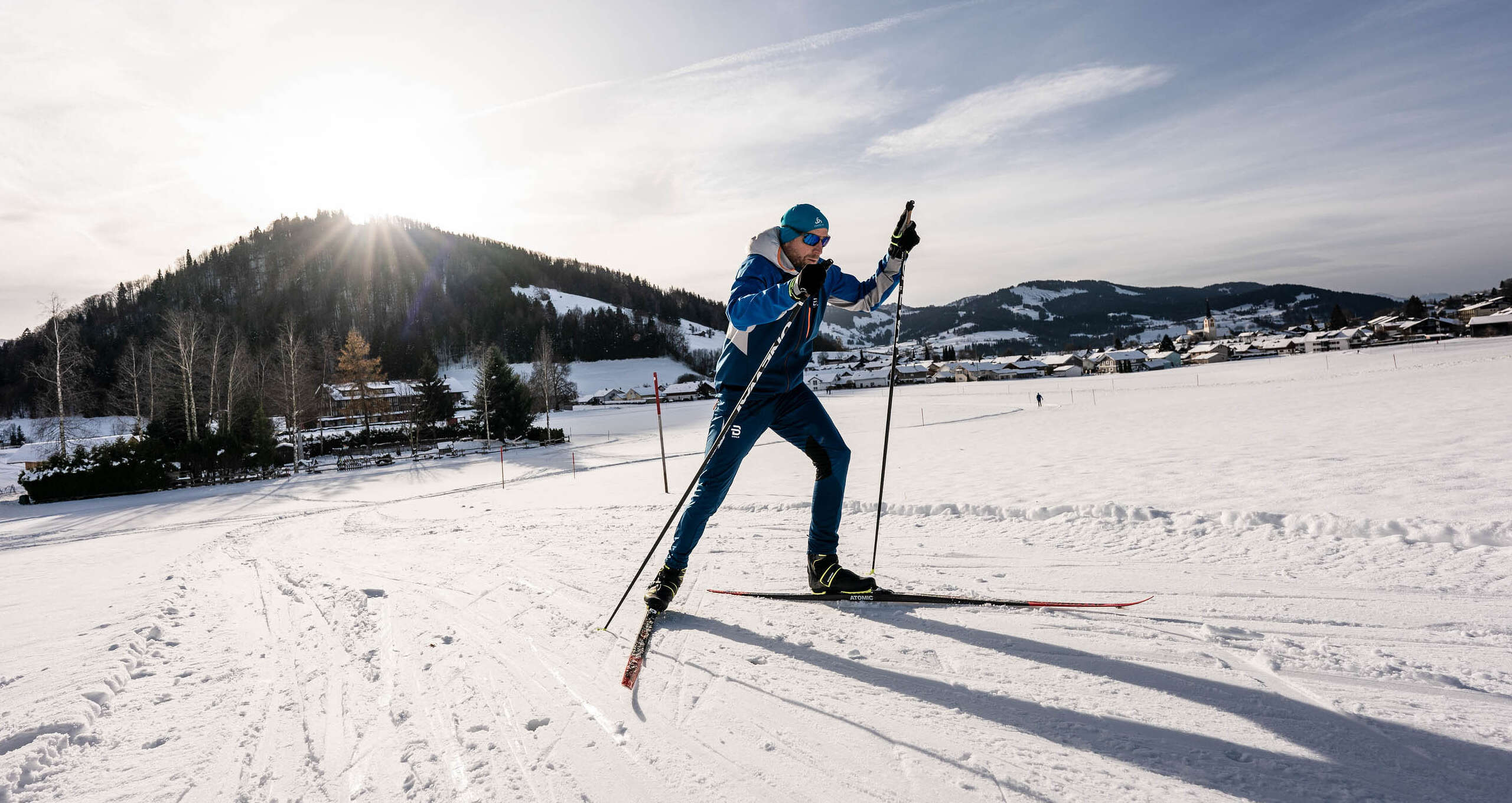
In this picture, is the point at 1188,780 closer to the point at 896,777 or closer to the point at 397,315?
the point at 896,777

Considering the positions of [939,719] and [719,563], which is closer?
[939,719]

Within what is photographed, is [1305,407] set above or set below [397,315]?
below

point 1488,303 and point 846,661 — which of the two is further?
point 1488,303

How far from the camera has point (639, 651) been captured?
9.45 ft

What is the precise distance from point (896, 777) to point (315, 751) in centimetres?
205

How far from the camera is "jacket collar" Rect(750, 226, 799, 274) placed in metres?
3.52

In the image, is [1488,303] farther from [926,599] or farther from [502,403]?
[926,599]

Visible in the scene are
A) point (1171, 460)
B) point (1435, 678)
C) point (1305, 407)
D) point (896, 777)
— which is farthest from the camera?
point (1305, 407)

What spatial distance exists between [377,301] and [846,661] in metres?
127

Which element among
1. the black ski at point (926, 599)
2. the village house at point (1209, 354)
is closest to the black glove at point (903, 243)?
the black ski at point (926, 599)

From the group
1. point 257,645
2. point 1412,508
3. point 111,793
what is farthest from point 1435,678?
point 257,645

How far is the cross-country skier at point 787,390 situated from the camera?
138 inches

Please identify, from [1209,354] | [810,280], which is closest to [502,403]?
[810,280]

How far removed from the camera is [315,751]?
7.05 feet
